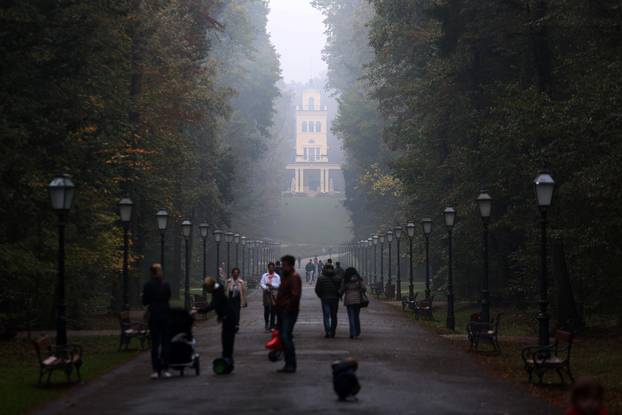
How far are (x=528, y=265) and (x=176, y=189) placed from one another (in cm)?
1578

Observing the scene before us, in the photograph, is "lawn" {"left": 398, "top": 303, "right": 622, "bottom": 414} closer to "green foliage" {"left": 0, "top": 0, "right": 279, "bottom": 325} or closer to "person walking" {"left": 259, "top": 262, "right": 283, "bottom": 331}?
"person walking" {"left": 259, "top": 262, "right": 283, "bottom": 331}

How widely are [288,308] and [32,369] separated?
495 cm

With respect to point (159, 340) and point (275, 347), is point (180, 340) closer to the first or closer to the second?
point (159, 340)

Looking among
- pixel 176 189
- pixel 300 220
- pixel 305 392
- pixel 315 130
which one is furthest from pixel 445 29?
pixel 315 130

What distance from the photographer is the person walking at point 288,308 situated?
17172 mm

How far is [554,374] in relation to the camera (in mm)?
18031

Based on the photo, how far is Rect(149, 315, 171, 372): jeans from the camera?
1645 centimetres

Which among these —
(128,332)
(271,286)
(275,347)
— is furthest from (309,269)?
(275,347)

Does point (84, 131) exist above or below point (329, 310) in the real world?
above

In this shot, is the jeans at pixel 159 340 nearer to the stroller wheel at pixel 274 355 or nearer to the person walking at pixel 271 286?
the stroller wheel at pixel 274 355

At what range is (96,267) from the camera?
3112 cm

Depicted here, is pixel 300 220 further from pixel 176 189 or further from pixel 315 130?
pixel 176 189

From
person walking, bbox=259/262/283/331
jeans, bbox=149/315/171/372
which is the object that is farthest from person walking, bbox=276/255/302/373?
person walking, bbox=259/262/283/331

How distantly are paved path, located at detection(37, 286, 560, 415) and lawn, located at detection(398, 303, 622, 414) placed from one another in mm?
468
